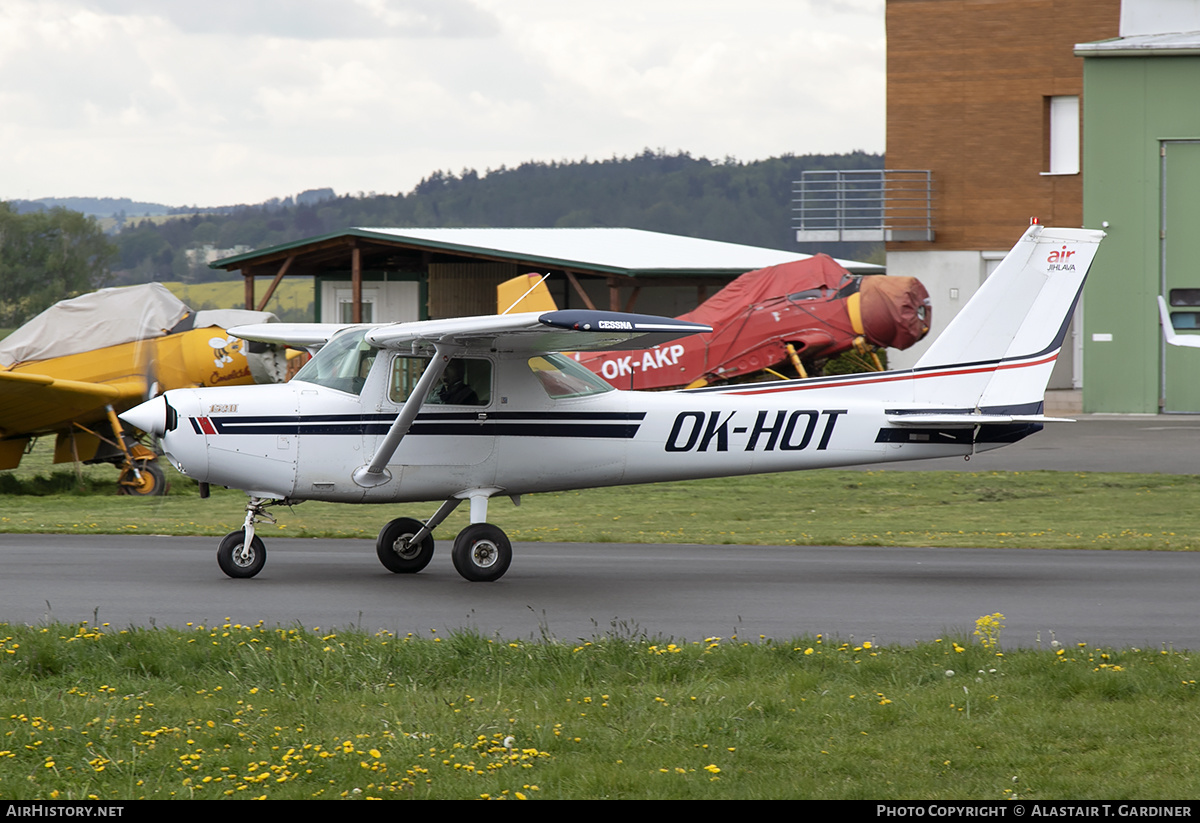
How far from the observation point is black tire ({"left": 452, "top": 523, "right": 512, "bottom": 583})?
456 inches

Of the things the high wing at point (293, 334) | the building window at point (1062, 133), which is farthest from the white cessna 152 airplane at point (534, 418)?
the building window at point (1062, 133)

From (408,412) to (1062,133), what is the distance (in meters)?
29.7

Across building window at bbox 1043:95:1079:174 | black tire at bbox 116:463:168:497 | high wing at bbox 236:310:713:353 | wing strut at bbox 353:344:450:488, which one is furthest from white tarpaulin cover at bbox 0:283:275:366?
building window at bbox 1043:95:1079:174

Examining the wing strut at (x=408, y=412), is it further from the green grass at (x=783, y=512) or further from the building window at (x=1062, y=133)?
the building window at (x=1062, y=133)

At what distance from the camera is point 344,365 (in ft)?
39.0

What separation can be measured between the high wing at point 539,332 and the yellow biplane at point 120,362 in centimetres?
974

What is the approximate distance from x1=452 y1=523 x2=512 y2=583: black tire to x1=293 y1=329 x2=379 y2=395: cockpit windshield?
1.65 metres

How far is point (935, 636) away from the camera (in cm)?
909

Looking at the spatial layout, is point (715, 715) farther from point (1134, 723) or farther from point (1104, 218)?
point (1104, 218)

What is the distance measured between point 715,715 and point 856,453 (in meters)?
6.13

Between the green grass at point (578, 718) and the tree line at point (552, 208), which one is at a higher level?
the tree line at point (552, 208)

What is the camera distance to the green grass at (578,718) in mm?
5676
